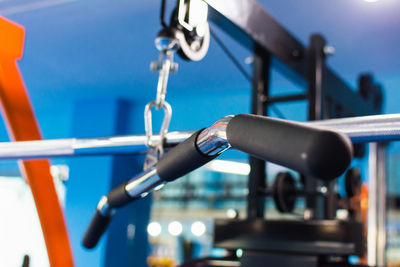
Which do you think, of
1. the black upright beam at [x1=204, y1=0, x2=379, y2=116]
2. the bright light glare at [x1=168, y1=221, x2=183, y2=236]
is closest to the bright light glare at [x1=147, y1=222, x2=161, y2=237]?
the bright light glare at [x1=168, y1=221, x2=183, y2=236]

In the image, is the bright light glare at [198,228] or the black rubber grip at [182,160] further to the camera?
the bright light glare at [198,228]

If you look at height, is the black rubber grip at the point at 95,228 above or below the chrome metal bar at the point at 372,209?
below

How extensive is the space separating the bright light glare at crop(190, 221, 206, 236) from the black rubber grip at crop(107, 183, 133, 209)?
34.8 feet

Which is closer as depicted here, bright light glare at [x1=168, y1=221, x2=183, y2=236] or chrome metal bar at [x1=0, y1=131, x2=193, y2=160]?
chrome metal bar at [x1=0, y1=131, x2=193, y2=160]

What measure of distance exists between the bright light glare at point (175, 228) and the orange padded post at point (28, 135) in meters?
10.7

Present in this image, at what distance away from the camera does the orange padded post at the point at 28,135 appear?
80 cm

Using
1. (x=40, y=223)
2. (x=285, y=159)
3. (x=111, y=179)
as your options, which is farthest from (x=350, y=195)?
(x=111, y=179)

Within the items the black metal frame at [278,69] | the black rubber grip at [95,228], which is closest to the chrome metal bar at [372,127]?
the black rubber grip at [95,228]

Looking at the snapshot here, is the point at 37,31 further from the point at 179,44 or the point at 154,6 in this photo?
the point at 179,44

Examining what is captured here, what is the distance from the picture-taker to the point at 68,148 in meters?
0.66

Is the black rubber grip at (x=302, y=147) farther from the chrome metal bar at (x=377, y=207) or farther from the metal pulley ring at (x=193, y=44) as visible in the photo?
the chrome metal bar at (x=377, y=207)

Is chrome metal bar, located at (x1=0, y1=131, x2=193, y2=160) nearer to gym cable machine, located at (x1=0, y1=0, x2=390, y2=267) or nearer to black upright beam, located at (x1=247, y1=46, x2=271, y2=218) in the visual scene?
gym cable machine, located at (x1=0, y1=0, x2=390, y2=267)

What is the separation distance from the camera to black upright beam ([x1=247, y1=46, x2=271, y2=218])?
1.33m

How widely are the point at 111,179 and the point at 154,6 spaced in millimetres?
2273
